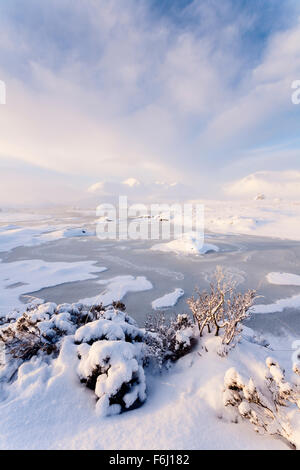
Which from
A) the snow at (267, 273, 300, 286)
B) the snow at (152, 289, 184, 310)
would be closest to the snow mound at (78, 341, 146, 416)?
the snow at (152, 289, 184, 310)

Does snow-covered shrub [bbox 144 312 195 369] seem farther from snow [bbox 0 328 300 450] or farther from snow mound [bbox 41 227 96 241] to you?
snow mound [bbox 41 227 96 241]

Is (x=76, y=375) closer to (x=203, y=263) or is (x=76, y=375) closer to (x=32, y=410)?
(x=32, y=410)

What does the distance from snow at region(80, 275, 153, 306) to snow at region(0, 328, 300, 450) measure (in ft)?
17.7

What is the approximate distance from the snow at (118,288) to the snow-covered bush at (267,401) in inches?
274

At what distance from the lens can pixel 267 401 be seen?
2.85 metres

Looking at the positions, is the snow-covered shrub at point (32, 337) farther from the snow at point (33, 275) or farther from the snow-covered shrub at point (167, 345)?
the snow at point (33, 275)

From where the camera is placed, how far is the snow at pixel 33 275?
32.1 ft

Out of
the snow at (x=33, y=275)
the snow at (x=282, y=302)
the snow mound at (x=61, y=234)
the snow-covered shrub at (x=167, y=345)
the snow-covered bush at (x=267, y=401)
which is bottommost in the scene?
the snow at (x=282, y=302)

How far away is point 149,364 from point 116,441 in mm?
1929

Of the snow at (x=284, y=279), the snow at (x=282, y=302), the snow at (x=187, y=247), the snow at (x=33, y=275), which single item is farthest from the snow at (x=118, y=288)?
the snow at (x=187, y=247)

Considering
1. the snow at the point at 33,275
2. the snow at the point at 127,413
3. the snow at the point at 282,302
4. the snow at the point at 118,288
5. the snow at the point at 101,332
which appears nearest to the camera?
the snow at the point at 127,413

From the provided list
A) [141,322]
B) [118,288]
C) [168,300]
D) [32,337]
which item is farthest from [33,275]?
[32,337]

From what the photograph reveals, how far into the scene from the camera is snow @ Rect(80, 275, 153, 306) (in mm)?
9552
